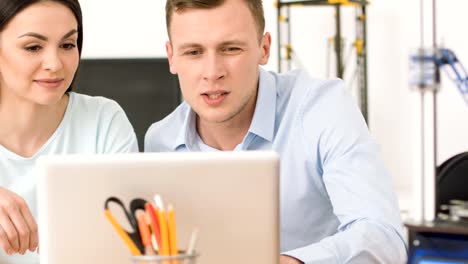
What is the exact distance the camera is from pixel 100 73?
8.50ft

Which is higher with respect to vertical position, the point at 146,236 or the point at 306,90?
the point at 306,90

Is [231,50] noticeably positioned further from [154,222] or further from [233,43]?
[154,222]

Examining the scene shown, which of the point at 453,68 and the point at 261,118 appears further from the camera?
the point at 261,118

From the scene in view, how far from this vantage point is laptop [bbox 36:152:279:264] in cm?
94

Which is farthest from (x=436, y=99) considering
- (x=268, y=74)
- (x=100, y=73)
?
(x=100, y=73)

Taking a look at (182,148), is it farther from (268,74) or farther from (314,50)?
(314,50)

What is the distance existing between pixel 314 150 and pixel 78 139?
0.59 m

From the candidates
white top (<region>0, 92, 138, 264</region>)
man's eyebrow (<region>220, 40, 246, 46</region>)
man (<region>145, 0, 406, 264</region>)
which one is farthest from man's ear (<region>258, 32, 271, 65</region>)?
white top (<region>0, 92, 138, 264</region>)

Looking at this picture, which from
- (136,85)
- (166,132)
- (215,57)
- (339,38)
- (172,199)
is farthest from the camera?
(339,38)

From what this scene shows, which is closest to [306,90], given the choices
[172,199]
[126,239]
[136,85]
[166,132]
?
[166,132]

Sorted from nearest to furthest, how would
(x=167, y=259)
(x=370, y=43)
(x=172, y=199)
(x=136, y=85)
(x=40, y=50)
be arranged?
1. (x=167, y=259)
2. (x=172, y=199)
3. (x=40, y=50)
4. (x=136, y=85)
5. (x=370, y=43)

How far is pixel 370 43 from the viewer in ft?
14.1

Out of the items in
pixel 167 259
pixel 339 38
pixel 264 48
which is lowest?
pixel 167 259

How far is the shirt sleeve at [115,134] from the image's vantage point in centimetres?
172
